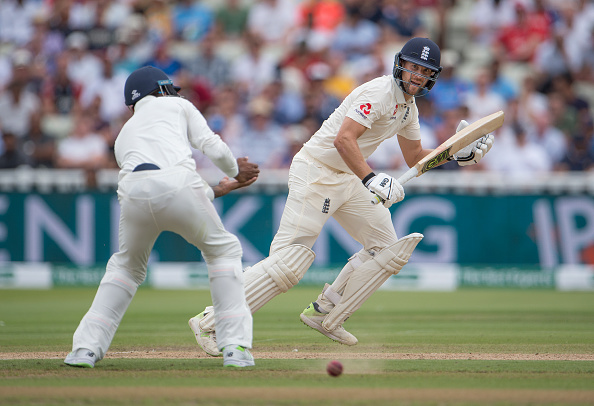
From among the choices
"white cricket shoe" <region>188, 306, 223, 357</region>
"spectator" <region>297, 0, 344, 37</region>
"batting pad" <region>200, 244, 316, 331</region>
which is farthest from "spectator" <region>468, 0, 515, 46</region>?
"white cricket shoe" <region>188, 306, 223, 357</region>

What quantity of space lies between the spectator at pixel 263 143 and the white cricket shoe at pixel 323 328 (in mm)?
5690

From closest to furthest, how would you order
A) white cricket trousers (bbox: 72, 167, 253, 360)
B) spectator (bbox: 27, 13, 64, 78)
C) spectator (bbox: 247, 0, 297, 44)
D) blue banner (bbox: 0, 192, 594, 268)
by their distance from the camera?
white cricket trousers (bbox: 72, 167, 253, 360) → blue banner (bbox: 0, 192, 594, 268) → spectator (bbox: 27, 13, 64, 78) → spectator (bbox: 247, 0, 297, 44)

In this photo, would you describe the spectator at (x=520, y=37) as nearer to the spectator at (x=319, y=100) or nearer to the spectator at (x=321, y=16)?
the spectator at (x=321, y=16)

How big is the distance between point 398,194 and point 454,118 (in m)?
6.34

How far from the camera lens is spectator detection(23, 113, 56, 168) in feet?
37.7

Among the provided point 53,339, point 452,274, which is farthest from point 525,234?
point 53,339

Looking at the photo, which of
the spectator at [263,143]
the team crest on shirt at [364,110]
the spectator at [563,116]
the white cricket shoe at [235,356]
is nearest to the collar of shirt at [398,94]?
the team crest on shirt at [364,110]

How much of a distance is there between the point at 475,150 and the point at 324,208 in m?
1.16

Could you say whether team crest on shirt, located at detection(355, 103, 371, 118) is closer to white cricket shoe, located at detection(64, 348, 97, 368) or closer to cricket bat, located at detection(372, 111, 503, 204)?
cricket bat, located at detection(372, 111, 503, 204)

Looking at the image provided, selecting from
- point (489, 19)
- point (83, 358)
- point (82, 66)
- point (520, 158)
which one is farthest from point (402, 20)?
point (83, 358)

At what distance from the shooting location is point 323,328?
5785 mm

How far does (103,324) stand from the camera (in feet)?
15.3

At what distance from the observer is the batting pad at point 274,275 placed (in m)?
5.34

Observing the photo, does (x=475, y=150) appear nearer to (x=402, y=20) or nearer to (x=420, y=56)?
(x=420, y=56)
